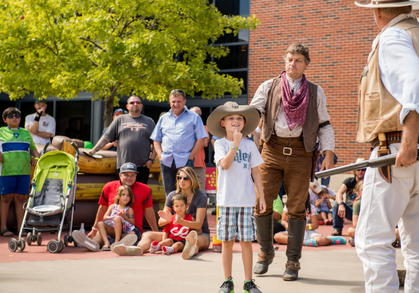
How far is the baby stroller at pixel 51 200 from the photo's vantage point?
6723 mm

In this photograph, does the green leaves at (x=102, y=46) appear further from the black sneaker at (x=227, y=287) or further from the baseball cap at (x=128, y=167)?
the black sneaker at (x=227, y=287)

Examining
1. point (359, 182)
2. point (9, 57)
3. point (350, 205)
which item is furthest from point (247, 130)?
point (9, 57)

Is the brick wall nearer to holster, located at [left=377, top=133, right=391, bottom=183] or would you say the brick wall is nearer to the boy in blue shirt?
the boy in blue shirt

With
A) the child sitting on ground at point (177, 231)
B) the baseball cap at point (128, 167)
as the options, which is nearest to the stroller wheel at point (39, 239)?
the baseball cap at point (128, 167)

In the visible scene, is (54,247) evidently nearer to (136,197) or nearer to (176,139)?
(136,197)

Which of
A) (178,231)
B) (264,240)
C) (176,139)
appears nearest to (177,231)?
(178,231)

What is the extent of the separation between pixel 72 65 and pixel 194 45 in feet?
11.1

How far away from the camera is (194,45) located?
44.3 ft

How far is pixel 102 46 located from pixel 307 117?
854 cm

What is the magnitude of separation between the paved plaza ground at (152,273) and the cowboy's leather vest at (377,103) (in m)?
1.97

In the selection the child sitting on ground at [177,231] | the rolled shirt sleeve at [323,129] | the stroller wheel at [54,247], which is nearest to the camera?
the rolled shirt sleeve at [323,129]

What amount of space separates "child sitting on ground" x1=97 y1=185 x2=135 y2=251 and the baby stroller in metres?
0.53

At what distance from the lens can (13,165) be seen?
782cm

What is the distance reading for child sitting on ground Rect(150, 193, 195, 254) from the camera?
6.43 meters
